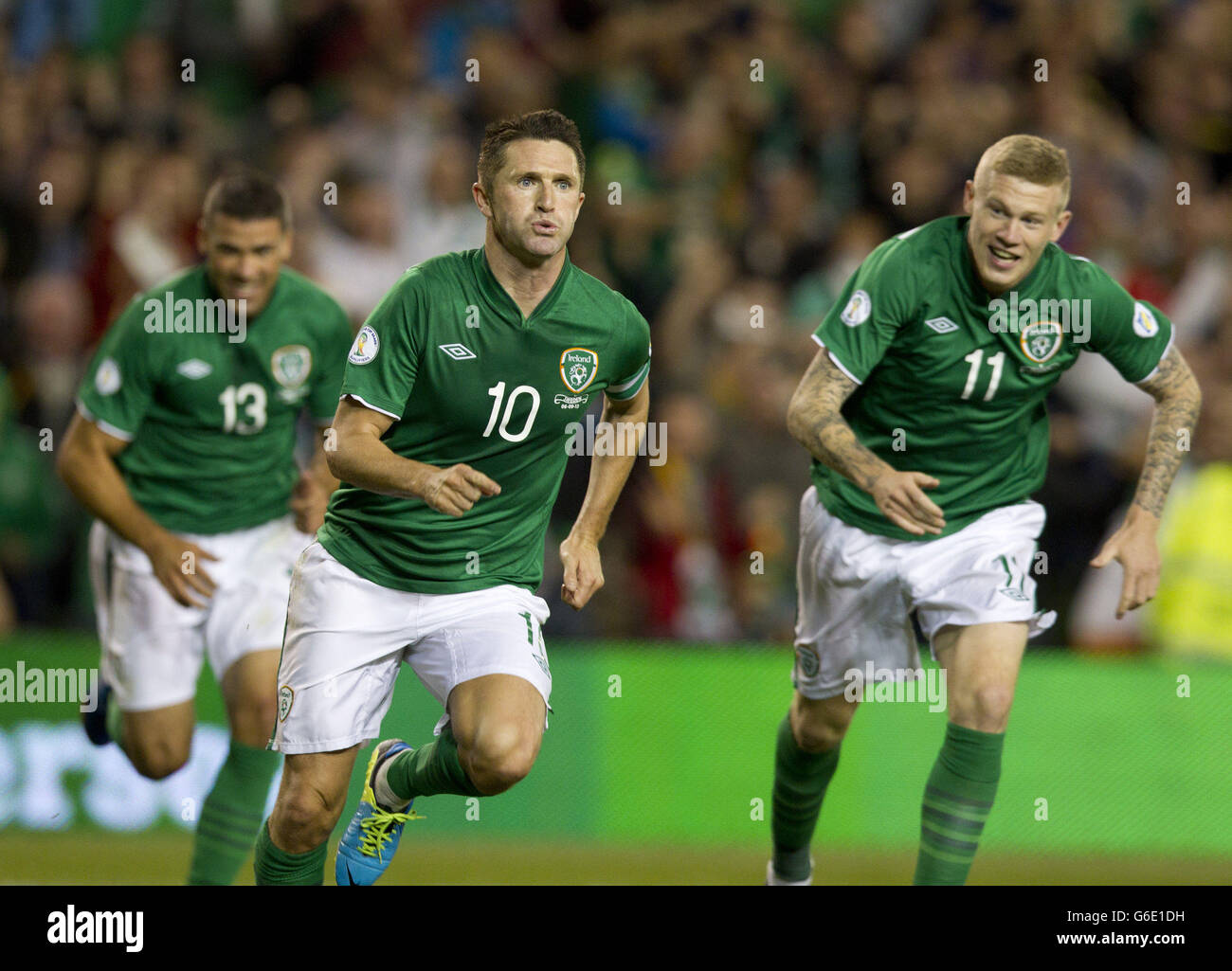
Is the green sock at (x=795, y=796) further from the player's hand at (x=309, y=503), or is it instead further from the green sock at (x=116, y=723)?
the green sock at (x=116, y=723)

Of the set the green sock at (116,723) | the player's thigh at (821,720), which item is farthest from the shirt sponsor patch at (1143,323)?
the green sock at (116,723)

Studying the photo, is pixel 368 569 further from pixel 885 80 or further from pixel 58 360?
pixel 885 80

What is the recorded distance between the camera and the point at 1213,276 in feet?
33.3

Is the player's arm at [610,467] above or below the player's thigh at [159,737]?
above

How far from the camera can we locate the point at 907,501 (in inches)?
198

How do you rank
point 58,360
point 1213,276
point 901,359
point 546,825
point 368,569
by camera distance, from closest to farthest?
point 368,569 < point 901,359 < point 546,825 < point 58,360 < point 1213,276

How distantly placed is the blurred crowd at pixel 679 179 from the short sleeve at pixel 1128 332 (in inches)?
131

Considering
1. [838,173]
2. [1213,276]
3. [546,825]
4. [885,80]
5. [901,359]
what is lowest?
[546,825]

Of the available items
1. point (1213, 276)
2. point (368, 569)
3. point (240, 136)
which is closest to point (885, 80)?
point (1213, 276)

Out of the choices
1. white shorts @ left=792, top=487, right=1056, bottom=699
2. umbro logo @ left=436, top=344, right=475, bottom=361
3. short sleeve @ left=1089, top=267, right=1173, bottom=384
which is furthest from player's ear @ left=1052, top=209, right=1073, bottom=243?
umbro logo @ left=436, top=344, right=475, bottom=361

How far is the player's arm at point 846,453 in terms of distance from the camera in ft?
16.5

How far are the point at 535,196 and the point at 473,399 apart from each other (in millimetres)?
629

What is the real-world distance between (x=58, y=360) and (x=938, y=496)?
5807mm

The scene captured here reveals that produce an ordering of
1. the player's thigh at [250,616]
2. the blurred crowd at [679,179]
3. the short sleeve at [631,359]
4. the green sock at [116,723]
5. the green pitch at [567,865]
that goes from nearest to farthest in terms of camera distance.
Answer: the short sleeve at [631,359], the player's thigh at [250,616], the green sock at [116,723], the green pitch at [567,865], the blurred crowd at [679,179]
